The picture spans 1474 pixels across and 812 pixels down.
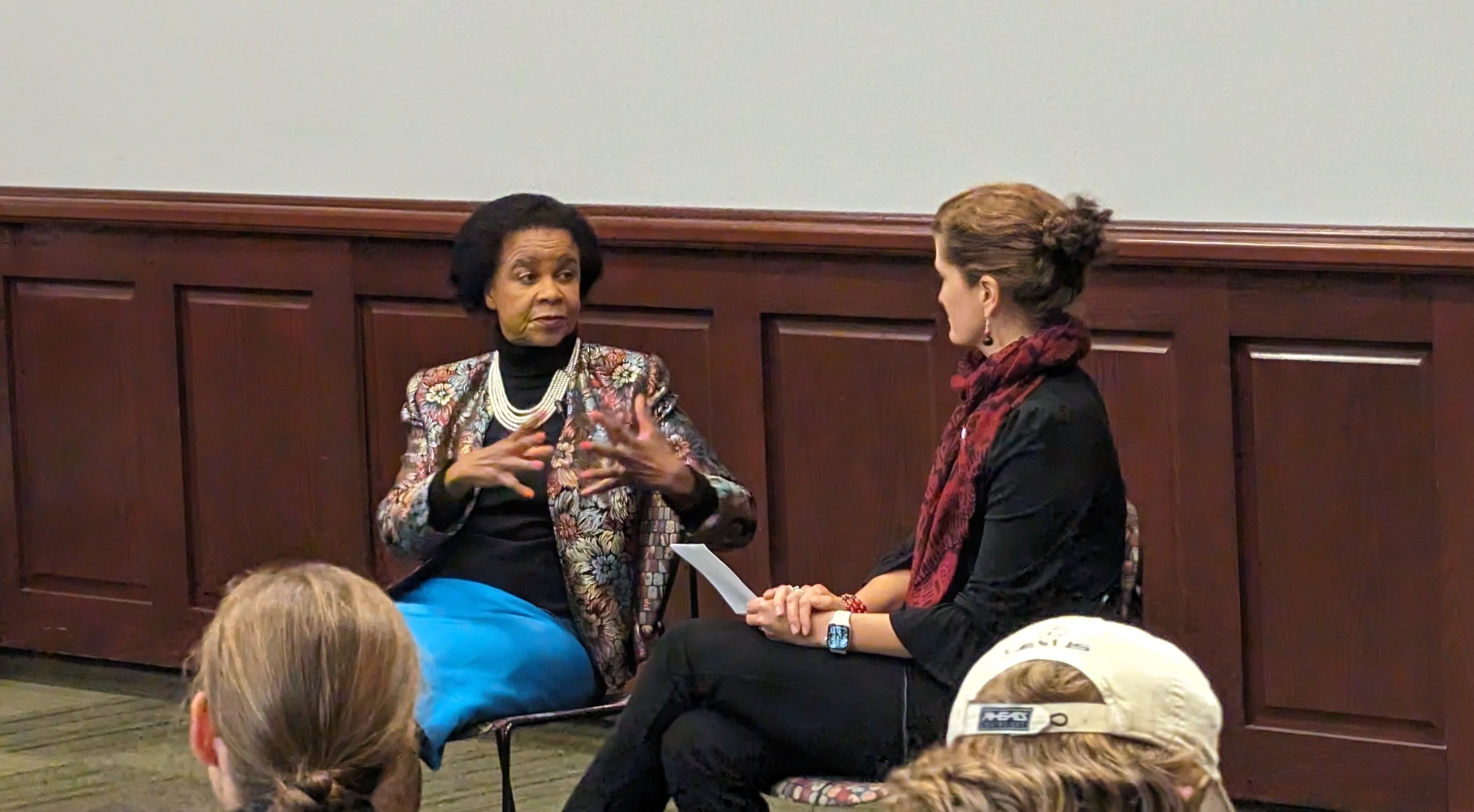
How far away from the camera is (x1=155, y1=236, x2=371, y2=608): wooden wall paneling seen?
4559mm

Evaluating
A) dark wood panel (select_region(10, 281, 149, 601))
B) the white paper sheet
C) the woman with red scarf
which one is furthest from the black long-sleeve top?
dark wood panel (select_region(10, 281, 149, 601))

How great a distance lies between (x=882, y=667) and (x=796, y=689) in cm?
12

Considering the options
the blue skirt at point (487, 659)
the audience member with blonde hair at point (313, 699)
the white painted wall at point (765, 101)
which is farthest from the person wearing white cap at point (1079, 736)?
the white painted wall at point (765, 101)

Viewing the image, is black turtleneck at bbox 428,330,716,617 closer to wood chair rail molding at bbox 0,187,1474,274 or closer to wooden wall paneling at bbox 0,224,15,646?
wood chair rail molding at bbox 0,187,1474,274

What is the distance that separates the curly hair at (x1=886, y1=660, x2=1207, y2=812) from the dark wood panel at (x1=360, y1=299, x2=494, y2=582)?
2.84m

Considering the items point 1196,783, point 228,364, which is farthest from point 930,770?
point 228,364

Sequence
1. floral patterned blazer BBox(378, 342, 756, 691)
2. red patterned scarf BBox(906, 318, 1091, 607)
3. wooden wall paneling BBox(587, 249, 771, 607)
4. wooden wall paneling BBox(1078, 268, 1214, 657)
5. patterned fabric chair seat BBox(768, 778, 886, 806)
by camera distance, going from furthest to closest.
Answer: wooden wall paneling BBox(587, 249, 771, 607) → wooden wall paneling BBox(1078, 268, 1214, 657) → floral patterned blazer BBox(378, 342, 756, 691) → red patterned scarf BBox(906, 318, 1091, 607) → patterned fabric chair seat BBox(768, 778, 886, 806)

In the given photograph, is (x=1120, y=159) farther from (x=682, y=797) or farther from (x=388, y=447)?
(x=388, y=447)

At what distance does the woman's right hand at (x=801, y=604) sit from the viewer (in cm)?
281

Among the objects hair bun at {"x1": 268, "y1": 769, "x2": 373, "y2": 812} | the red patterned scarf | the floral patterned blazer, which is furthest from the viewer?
the floral patterned blazer

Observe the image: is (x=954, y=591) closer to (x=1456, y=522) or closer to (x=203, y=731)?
(x=1456, y=522)

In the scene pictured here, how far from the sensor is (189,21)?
4676 millimetres

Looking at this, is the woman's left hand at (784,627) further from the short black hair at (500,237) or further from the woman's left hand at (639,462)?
the short black hair at (500,237)

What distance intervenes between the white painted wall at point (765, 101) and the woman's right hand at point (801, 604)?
1159 millimetres
